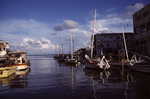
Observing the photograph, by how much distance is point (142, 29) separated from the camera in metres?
52.9

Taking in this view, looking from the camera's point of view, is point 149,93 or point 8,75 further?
point 8,75

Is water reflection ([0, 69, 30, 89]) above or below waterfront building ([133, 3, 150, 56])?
below

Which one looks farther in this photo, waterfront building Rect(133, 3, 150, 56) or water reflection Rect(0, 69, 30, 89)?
waterfront building Rect(133, 3, 150, 56)

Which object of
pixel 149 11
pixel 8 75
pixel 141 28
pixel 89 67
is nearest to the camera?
pixel 8 75

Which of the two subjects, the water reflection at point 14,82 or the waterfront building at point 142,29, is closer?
the water reflection at point 14,82

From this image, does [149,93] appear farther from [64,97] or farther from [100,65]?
[100,65]

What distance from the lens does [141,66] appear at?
25.4m

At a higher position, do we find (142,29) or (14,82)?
(142,29)

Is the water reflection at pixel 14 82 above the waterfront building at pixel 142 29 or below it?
below

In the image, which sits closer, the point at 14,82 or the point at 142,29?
the point at 14,82

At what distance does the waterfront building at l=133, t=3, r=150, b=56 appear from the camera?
49062 millimetres

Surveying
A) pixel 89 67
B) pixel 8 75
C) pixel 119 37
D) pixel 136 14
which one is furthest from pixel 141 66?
pixel 119 37

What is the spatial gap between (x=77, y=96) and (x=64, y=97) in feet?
4.20

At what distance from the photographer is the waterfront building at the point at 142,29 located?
4906 centimetres
